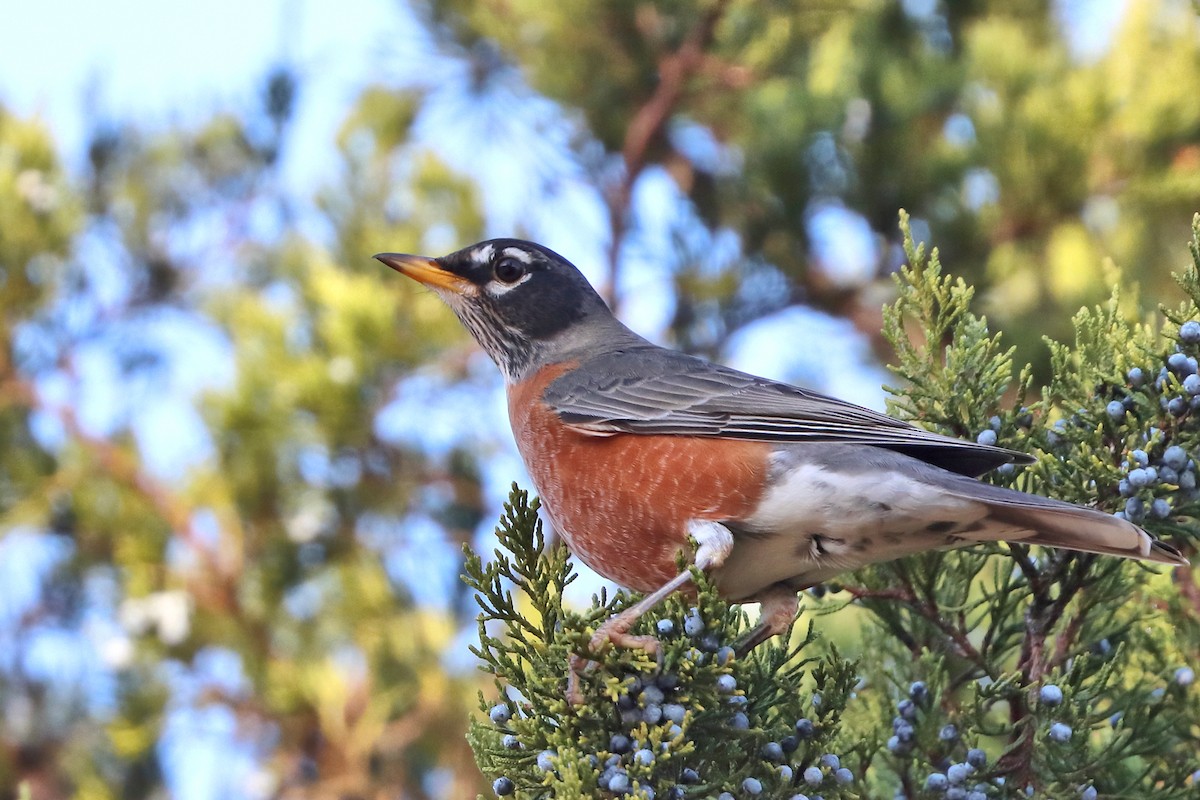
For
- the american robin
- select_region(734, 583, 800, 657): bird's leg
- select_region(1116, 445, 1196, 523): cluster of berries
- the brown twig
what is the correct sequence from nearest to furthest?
select_region(1116, 445, 1196, 523): cluster of berries → the american robin → select_region(734, 583, 800, 657): bird's leg → the brown twig

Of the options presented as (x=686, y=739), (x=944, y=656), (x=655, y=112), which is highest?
(x=655, y=112)

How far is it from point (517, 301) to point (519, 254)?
15 centimetres

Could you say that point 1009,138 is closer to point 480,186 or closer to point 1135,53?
point 1135,53

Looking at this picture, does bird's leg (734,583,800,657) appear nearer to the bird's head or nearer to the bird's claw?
the bird's claw

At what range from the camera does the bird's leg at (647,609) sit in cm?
226

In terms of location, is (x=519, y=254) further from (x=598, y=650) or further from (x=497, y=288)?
(x=598, y=650)

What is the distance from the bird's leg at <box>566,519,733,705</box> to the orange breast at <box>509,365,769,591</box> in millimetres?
54

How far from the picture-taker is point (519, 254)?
3979mm

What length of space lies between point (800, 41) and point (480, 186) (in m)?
1.37

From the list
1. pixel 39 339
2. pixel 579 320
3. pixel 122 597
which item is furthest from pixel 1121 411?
pixel 39 339

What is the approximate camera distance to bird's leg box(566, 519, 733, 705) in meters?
2.26

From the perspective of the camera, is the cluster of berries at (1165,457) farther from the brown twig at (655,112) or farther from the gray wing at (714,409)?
the brown twig at (655,112)

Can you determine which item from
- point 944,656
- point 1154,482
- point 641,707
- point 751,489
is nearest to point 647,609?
point 641,707

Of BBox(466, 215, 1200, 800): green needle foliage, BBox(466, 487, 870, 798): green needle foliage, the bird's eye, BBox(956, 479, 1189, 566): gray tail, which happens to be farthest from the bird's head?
BBox(956, 479, 1189, 566): gray tail
